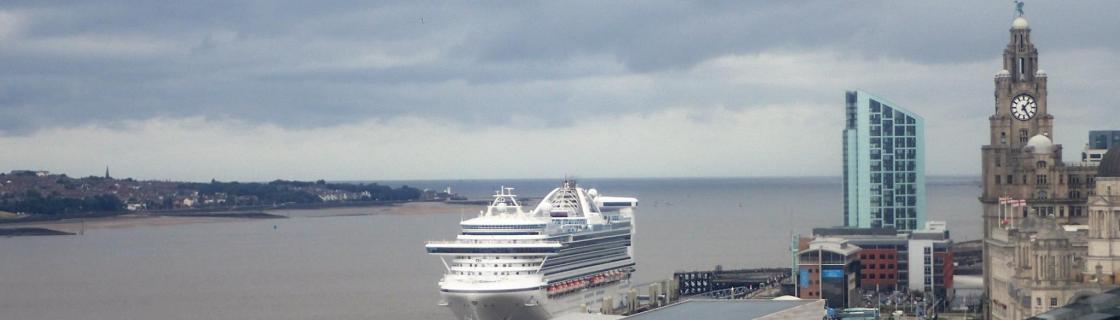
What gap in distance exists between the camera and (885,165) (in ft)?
458

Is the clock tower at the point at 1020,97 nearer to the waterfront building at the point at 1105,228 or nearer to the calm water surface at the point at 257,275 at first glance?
the waterfront building at the point at 1105,228

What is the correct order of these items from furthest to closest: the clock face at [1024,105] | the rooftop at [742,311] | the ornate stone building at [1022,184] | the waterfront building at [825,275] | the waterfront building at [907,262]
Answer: the waterfront building at [907,262]
the waterfront building at [825,275]
the clock face at [1024,105]
the ornate stone building at [1022,184]
the rooftop at [742,311]

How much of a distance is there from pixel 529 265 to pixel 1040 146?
90.7 ft

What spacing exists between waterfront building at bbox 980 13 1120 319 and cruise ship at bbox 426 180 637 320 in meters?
21.5

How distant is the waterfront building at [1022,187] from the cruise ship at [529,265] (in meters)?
21.5

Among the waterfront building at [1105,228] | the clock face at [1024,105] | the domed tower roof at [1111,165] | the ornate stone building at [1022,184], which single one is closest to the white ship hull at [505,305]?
the ornate stone building at [1022,184]

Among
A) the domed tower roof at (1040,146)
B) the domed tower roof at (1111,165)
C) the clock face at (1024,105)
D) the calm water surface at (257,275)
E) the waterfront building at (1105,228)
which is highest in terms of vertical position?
the clock face at (1024,105)

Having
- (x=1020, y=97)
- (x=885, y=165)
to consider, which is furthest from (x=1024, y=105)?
(x=885, y=165)

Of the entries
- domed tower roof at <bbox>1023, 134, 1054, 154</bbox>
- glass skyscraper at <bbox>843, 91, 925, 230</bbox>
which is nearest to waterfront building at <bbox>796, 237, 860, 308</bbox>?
domed tower roof at <bbox>1023, 134, 1054, 154</bbox>

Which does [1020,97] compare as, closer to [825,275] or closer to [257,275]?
[825,275]

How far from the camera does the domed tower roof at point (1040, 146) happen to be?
89062 mm

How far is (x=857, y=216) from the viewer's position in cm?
14288

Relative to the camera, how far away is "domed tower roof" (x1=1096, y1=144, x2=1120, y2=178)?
69375mm

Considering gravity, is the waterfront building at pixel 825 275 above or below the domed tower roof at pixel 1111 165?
below
